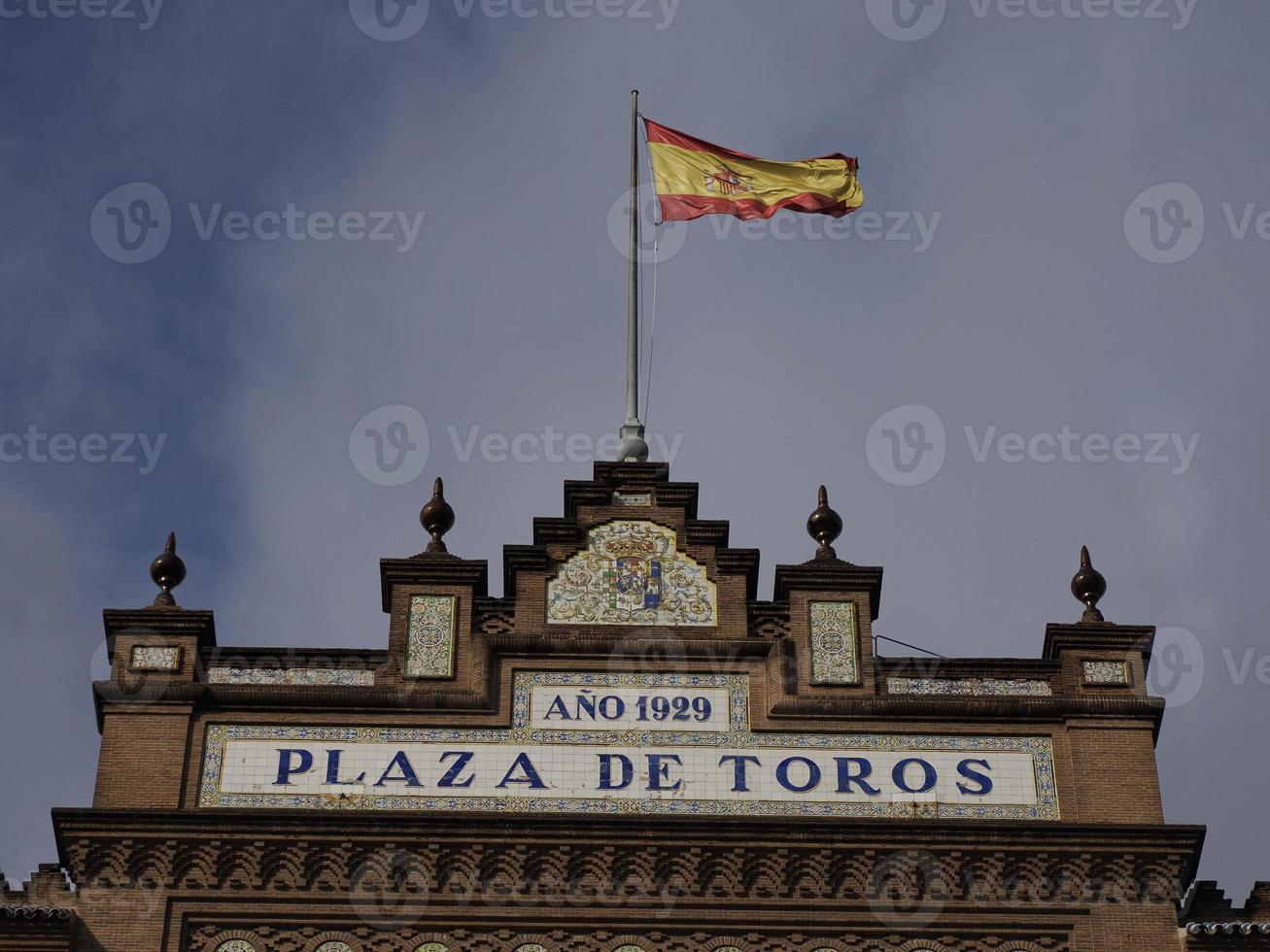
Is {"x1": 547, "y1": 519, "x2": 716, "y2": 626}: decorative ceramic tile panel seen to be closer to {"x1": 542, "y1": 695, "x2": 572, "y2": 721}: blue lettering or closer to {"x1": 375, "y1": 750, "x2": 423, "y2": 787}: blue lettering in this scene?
{"x1": 542, "y1": 695, "x2": 572, "y2": 721}: blue lettering

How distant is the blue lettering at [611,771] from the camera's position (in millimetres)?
30312

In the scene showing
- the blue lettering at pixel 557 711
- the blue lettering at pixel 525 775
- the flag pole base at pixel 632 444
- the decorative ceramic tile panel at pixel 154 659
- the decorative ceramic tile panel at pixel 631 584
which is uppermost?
the flag pole base at pixel 632 444

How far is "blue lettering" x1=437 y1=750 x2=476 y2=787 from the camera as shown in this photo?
3033 centimetres

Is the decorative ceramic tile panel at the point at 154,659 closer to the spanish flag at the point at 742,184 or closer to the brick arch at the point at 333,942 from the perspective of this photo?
the brick arch at the point at 333,942

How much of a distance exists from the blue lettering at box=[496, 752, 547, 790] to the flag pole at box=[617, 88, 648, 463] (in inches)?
180

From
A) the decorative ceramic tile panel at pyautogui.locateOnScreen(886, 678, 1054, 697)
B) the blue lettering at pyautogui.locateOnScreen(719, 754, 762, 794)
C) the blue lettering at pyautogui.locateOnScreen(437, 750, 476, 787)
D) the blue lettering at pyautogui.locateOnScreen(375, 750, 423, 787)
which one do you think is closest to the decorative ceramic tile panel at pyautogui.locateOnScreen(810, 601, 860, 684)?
the decorative ceramic tile panel at pyautogui.locateOnScreen(886, 678, 1054, 697)

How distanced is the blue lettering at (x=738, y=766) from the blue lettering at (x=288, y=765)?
15.2 feet

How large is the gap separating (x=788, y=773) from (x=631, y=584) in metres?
3.08

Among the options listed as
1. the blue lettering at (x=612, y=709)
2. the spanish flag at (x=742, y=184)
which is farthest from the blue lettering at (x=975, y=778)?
the spanish flag at (x=742, y=184)

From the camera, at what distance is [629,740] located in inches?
1207

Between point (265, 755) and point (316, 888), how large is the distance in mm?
1817

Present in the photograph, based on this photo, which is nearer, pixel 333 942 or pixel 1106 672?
pixel 333 942

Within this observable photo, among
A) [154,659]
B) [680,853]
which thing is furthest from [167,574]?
[680,853]

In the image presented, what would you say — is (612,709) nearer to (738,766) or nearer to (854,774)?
(738,766)
